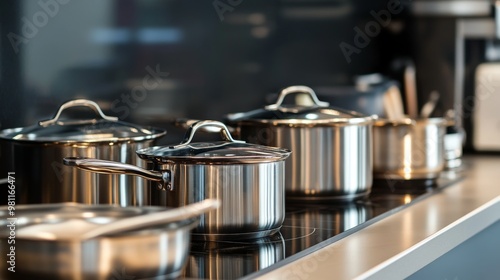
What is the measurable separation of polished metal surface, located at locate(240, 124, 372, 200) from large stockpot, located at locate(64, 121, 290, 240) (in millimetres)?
278

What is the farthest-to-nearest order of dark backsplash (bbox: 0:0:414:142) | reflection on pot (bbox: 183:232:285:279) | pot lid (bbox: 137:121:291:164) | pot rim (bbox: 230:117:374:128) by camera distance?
pot rim (bbox: 230:117:374:128)
dark backsplash (bbox: 0:0:414:142)
pot lid (bbox: 137:121:291:164)
reflection on pot (bbox: 183:232:285:279)

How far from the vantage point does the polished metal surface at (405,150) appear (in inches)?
69.8

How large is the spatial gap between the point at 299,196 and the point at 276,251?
0.38 metres

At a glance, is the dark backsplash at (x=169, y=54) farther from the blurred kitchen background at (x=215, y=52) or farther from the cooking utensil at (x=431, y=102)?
the cooking utensil at (x=431, y=102)

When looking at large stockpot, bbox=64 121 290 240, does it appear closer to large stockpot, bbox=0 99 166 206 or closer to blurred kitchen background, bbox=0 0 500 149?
large stockpot, bbox=0 99 166 206

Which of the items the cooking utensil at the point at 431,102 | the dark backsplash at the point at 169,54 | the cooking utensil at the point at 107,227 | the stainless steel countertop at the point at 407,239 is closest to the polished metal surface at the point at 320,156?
the stainless steel countertop at the point at 407,239

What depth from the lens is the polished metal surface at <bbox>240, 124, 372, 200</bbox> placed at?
1.49 metres

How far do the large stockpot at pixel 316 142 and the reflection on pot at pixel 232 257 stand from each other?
0.83ft

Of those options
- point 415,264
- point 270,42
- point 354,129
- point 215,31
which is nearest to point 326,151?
point 354,129

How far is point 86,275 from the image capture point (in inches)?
34.2

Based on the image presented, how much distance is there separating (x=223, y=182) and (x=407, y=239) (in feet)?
0.95

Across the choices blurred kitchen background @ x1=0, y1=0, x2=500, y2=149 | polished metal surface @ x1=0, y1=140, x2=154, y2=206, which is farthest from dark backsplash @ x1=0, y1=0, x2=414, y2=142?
polished metal surface @ x1=0, y1=140, x2=154, y2=206

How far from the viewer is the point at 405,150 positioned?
1784 millimetres

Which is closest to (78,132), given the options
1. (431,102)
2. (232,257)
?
(232,257)
